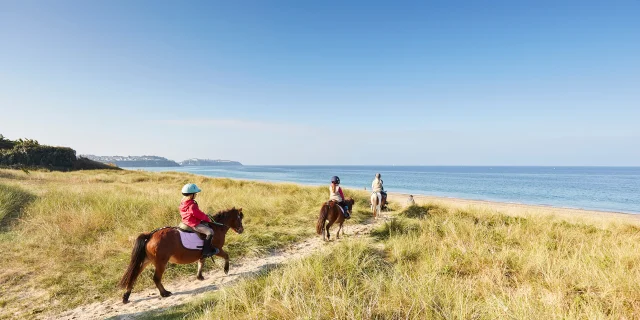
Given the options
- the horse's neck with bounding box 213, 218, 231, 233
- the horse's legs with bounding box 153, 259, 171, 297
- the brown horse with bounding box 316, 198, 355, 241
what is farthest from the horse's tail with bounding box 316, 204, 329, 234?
the horse's legs with bounding box 153, 259, 171, 297

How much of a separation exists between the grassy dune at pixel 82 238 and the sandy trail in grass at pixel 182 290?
338mm

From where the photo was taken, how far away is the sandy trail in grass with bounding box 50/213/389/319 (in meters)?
4.98

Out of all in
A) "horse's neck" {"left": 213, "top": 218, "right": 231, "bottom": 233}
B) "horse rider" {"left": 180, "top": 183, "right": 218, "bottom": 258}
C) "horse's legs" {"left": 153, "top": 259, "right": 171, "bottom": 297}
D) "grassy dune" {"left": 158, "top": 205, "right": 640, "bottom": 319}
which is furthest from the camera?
"horse's neck" {"left": 213, "top": 218, "right": 231, "bottom": 233}

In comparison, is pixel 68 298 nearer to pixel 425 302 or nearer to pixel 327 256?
pixel 327 256

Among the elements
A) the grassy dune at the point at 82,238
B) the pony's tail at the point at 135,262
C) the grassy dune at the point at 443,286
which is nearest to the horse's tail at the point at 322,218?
the grassy dune at the point at 82,238

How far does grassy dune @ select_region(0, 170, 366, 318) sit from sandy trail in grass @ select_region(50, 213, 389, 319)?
338 mm

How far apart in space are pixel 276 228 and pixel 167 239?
543cm

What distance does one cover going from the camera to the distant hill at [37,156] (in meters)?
36.0

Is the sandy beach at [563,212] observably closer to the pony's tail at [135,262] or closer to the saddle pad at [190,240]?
the saddle pad at [190,240]

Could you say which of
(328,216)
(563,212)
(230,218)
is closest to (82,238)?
(230,218)

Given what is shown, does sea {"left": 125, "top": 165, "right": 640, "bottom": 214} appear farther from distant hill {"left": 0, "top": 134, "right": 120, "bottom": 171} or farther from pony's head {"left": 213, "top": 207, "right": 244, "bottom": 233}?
pony's head {"left": 213, "top": 207, "right": 244, "bottom": 233}

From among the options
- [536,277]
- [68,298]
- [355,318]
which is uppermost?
[355,318]

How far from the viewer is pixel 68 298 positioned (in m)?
5.44

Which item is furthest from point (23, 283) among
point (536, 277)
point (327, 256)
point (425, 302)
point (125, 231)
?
point (536, 277)
